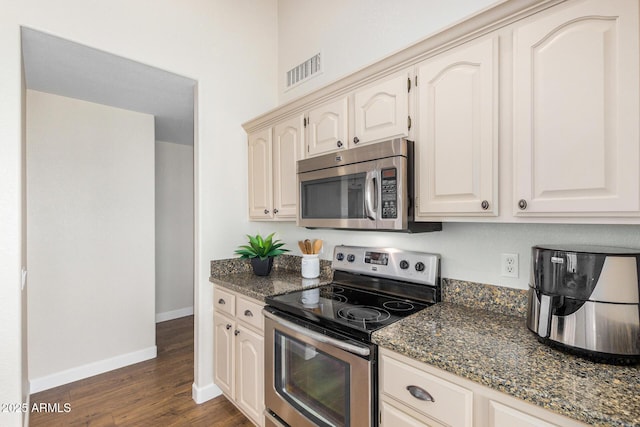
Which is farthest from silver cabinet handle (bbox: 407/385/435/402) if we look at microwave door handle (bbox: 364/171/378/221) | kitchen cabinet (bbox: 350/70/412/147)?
kitchen cabinet (bbox: 350/70/412/147)

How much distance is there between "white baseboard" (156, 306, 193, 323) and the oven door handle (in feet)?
9.96

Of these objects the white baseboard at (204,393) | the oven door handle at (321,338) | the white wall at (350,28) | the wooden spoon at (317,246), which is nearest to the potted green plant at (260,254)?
the wooden spoon at (317,246)

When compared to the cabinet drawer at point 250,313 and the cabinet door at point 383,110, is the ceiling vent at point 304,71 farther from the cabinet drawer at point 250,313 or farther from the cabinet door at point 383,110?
the cabinet drawer at point 250,313

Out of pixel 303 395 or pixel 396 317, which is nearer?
pixel 396 317

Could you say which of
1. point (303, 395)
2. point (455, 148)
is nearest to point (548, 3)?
point (455, 148)

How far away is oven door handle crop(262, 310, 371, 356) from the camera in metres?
1.25

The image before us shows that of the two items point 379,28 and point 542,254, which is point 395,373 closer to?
point 542,254

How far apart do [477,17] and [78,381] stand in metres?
3.74

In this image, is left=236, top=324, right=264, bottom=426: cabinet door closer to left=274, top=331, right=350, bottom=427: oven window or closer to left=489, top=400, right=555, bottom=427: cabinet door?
left=274, top=331, right=350, bottom=427: oven window

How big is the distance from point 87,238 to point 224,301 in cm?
154

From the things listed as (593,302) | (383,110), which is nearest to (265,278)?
(383,110)

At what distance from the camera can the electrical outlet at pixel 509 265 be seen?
4.65 ft

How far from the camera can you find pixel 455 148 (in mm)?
1339

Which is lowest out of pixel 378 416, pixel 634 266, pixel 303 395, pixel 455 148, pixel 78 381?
pixel 78 381
